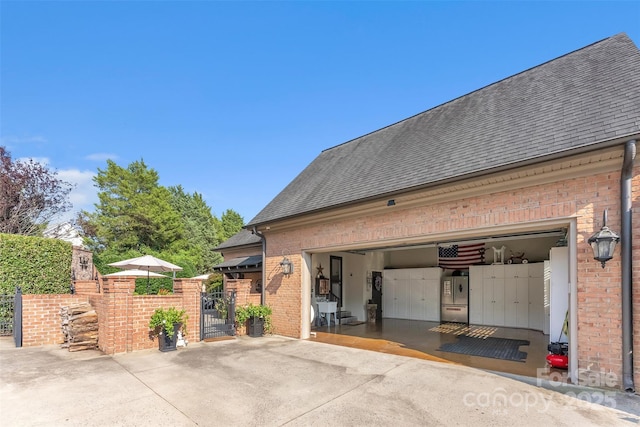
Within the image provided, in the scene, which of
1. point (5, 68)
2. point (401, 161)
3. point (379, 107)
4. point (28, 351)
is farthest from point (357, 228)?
point (5, 68)

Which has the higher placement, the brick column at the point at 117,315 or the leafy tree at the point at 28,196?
the leafy tree at the point at 28,196

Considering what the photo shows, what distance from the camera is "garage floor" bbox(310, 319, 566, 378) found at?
649 centimetres

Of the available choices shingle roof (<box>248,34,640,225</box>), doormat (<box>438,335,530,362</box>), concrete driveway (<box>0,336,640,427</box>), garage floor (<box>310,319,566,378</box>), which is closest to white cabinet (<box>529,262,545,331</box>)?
garage floor (<box>310,319,566,378</box>)

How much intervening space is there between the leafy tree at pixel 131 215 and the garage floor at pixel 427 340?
56.8ft

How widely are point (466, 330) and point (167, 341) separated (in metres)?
9.23


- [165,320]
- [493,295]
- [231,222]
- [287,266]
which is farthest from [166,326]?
[231,222]

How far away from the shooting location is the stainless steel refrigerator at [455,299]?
513 inches

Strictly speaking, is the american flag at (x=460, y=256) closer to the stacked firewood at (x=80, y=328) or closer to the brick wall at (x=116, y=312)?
the brick wall at (x=116, y=312)

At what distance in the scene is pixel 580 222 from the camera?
16.8 feet

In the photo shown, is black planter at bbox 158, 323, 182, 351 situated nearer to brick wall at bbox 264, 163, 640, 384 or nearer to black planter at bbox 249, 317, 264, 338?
black planter at bbox 249, 317, 264, 338

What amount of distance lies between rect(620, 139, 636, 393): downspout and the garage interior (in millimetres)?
1421

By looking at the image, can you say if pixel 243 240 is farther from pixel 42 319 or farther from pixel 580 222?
pixel 580 222

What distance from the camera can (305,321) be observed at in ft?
30.8

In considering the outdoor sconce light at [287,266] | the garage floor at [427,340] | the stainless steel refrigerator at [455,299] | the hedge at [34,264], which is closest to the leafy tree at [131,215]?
the hedge at [34,264]
